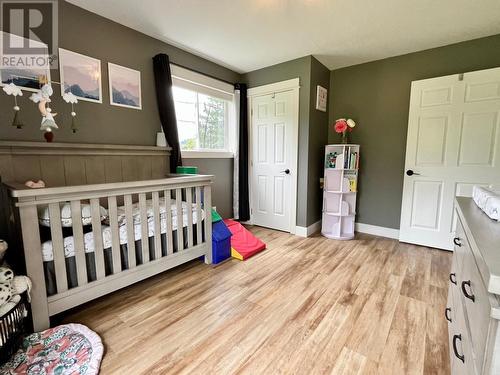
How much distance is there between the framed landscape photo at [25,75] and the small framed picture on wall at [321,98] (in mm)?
2777

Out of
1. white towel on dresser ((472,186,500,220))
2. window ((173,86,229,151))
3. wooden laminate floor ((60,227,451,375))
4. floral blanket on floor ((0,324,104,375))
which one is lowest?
wooden laminate floor ((60,227,451,375))

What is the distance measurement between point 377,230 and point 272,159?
1721 millimetres

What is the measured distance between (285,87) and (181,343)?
9.60 ft

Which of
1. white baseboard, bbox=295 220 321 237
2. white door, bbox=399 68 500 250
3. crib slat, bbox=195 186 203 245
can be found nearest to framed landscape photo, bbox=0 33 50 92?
crib slat, bbox=195 186 203 245

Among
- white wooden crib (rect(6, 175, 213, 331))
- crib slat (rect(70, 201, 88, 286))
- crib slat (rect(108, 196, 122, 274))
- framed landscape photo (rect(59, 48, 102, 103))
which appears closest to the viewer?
white wooden crib (rect(6, 175, 213, 331))

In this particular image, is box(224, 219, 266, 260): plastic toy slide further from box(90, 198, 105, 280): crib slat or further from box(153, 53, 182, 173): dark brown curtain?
box(90, 198, 105, 280): crib slat

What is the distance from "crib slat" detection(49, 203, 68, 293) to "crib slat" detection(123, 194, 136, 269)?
1.22 ft

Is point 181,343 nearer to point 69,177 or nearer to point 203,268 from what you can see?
point 203,268

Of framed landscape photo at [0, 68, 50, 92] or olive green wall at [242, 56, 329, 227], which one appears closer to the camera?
framed landscape photo at [0, 68, 50, 92]

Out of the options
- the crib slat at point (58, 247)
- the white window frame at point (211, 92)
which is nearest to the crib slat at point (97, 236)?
the crib slat at point (58, 247)

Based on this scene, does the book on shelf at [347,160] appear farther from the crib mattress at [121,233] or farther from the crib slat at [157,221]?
the crib slat at [157,221]

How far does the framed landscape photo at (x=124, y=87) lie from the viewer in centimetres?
220

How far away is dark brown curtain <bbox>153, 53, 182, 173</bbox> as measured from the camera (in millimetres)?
2457

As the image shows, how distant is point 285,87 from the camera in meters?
3.09
